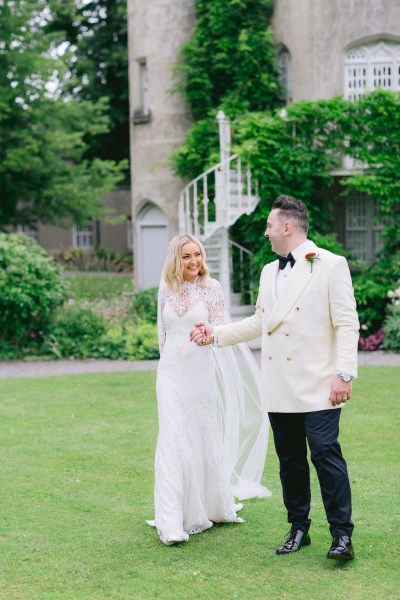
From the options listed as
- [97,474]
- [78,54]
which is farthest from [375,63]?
[78,54]

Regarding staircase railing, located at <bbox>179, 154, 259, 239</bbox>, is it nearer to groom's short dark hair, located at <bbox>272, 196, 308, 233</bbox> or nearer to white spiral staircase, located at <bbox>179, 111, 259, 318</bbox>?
white spiral staircase, located at <bbox>179, 111, 259, 318</bbox>

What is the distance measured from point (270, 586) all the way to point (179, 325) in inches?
76.8

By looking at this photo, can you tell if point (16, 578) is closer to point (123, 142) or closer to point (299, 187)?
point (299, 187)

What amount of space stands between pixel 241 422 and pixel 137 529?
1.15 meters

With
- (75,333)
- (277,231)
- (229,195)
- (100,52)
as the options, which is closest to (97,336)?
(75,333)

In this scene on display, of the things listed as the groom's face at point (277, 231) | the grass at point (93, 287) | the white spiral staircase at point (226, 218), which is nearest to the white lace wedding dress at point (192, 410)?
the groom's face at point (277, 231)

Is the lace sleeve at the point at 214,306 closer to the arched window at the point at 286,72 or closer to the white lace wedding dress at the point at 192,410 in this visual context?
the white lace wedding dress at the point at 192,410

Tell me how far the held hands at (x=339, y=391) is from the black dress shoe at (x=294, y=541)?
103 cm

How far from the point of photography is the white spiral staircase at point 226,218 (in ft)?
56.7

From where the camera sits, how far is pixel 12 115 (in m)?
26.7

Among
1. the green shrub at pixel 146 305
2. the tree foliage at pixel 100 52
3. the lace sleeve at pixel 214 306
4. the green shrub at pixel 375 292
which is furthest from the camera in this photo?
the tree foliage at pixel 100 52

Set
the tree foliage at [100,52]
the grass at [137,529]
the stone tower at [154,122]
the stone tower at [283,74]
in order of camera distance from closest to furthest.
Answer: the grass at [137,529] < the stone tower at [283,74] < the stone tower at [154,122] < the tree foliage at [100,52]

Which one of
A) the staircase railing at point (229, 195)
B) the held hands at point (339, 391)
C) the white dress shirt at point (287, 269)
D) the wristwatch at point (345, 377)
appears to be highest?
the staircase railing at point (229, 195)

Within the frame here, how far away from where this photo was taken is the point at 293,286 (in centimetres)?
569
